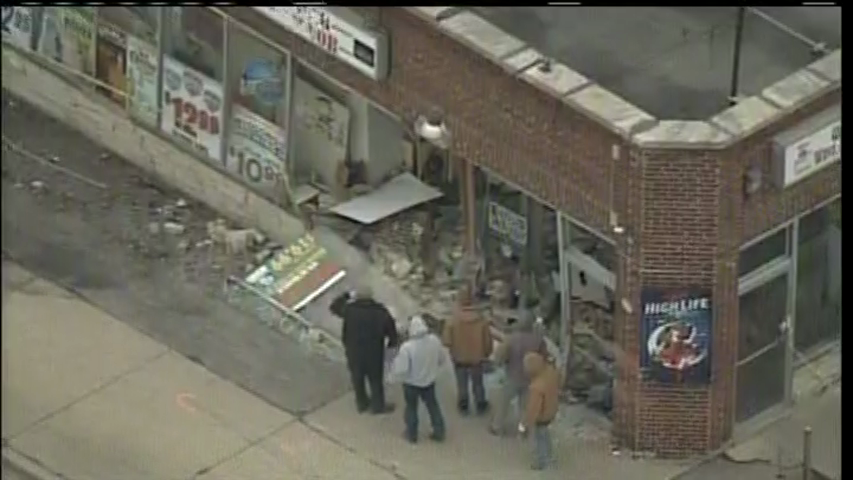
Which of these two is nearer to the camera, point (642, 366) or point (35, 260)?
point (642, 366)

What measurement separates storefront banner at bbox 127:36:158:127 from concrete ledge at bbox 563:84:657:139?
11.4ft

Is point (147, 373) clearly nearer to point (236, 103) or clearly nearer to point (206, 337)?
point (206, 337)

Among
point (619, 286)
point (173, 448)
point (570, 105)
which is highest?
point (570, 105)

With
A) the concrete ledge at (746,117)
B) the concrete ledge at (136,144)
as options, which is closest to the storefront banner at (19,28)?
the concrete ledge at (136,144)

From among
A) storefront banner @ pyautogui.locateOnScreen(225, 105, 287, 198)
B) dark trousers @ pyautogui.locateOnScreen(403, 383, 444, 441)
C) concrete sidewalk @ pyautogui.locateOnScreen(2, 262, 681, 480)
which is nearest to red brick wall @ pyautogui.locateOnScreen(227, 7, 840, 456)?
concrete sidewalk @ pyautogui.locateOnScreen(2, 262, 681, 480)

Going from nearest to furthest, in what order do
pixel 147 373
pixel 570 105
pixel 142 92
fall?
pixel 570 105
pixel 147 373
pixel 142 92

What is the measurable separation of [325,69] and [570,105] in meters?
2.07

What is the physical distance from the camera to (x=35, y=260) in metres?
16.4

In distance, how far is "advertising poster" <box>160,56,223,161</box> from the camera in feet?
55.0

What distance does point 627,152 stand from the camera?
1425 centimetres

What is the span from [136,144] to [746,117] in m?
4.48

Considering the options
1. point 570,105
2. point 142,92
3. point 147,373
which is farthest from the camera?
point 142,92

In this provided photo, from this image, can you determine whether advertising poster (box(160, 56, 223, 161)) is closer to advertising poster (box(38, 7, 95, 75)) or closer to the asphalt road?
the asphalt road

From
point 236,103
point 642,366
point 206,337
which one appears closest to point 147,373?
point 206,337
